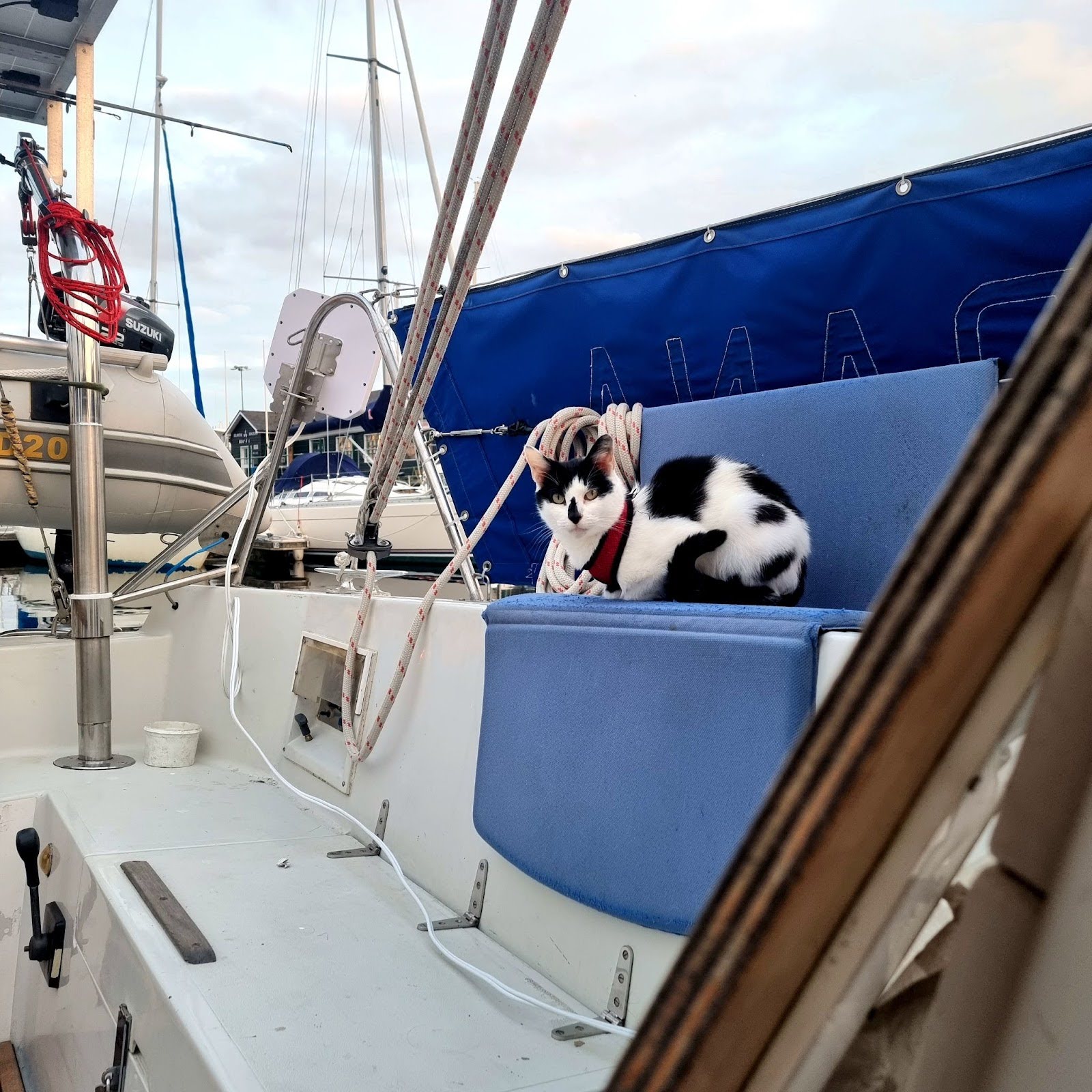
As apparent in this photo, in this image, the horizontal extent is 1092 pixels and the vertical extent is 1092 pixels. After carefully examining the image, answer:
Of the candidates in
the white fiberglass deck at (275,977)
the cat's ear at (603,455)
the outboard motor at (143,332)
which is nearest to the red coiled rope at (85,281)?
the white fiberglass deck at (275,977)

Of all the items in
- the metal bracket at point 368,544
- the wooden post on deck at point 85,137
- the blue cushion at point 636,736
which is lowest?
the blue cushion at point 636,736

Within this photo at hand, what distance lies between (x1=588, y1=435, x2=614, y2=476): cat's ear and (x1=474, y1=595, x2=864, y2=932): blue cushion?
361 millimetres

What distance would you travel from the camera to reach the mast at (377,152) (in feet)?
28.6

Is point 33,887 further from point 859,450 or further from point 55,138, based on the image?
point 55,138

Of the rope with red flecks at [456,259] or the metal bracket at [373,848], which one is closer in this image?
the rope with red flecks at [456,259]

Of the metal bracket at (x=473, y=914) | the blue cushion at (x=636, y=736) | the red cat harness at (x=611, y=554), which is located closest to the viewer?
the blue cushion at (x=636, y=736)

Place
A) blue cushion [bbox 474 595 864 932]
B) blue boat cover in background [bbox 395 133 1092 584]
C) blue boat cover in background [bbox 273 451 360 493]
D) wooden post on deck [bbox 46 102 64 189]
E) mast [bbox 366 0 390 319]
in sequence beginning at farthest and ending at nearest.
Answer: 1. blue boat cover in background [bbox 273 451 360 493]
2. mast [bbox 366 0 390 319]
3. wooden post on deck [bbox 46 102 64 189]
4. blue boat cover in background [bbox 395 133 1092 584]
5. blue cushion [bbox 474 595 864 932]

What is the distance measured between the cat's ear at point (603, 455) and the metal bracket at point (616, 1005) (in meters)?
0.82

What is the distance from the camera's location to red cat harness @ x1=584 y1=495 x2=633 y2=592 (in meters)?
1.51

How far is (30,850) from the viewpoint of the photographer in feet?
5.33

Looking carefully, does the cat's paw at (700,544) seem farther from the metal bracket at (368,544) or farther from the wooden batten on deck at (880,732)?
the wooden batten on deck at (880,732)

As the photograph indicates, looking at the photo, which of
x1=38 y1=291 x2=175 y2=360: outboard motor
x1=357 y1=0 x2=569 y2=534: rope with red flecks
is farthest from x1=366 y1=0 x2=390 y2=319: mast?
x1=357 y1=0 x2=569 y2=534: rope with red flecks

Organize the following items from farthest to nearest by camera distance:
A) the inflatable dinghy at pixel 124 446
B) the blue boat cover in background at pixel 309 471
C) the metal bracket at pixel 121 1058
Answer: the blue boat cover in background at pixel 309 471 < the inflatable dinghy at pixel 124 446 < the metal bracket at pixel 121 1058

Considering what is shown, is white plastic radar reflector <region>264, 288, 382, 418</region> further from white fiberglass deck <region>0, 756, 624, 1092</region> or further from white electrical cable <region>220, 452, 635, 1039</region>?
white fiberglass deck <region>0, 756, 624, 1092</region>
